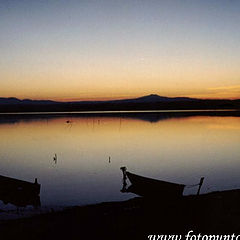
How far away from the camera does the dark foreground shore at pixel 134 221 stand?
1062cm

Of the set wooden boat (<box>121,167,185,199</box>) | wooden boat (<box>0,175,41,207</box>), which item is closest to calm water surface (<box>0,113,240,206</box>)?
wooden boat (<box>0,175,41,207</box>)

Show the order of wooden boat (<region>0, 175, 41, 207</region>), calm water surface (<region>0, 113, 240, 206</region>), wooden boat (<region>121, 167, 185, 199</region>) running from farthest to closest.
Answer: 1. calm water surface (<region>0, 113, 240, 206</region>)
2. wooden boat (<region>0, 175, 41, 207</region>)
3. wooden boat (<region>121, 167, 185, 199</region>)

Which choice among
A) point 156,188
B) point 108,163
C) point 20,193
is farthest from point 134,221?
point 108,163

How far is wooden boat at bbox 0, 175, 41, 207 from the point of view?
657 inches

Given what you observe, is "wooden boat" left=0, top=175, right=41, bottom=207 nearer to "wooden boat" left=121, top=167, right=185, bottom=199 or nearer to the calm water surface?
the calm water surface

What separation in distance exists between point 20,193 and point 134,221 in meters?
7.71

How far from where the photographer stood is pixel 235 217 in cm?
1168

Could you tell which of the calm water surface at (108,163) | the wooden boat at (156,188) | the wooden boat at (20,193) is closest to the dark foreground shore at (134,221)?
the wooden boat at (156,188)

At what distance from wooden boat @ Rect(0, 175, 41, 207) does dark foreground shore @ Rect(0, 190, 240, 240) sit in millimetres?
3845

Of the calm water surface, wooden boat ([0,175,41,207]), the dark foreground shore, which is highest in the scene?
the dark foreground shore

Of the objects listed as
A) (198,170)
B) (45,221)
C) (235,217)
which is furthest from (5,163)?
(235,217)

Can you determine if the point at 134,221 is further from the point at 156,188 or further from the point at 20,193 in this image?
the point at 20,193

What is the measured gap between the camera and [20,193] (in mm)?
16719

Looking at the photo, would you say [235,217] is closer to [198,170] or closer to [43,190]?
[43,190]
